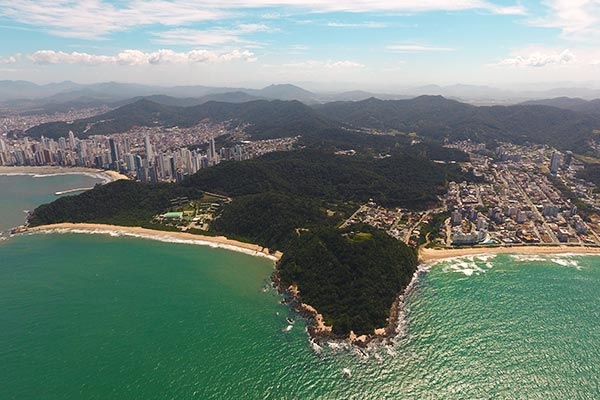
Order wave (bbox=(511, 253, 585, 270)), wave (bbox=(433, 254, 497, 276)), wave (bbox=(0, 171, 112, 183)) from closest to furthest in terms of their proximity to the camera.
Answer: wave (bbox=(433, 254, 497, 276))
wave (bbox=(511, 253, 585, 270))
wave (bbox=(0, 171, 112, 183))

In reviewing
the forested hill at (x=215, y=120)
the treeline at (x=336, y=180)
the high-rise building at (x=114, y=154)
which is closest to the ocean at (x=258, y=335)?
the treeline at (x=336, y=180)

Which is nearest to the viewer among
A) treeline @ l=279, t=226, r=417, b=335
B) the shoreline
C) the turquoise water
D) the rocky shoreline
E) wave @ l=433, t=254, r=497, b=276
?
the rocky shoreline

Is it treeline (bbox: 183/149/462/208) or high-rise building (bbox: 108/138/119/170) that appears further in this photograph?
high-rise building (bbox: 108/138/119/170)

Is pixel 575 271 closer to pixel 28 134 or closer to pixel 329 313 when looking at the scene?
pixel 329 313

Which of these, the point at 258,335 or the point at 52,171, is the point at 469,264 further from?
the point at 52,171

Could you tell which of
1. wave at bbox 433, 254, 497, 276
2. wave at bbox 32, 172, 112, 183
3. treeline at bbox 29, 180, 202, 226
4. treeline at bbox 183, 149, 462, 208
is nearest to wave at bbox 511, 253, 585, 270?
wave at bbox 433, 254, 497, 276

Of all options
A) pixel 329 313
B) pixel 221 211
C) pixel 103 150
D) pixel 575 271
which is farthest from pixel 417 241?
pixel 103 150

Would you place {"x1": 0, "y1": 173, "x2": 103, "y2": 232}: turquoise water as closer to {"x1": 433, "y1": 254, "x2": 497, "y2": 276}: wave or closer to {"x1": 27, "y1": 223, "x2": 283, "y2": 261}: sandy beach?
{"x1": 27, "y1": 223, "x2": 283, "y2": 261}: sandy beach

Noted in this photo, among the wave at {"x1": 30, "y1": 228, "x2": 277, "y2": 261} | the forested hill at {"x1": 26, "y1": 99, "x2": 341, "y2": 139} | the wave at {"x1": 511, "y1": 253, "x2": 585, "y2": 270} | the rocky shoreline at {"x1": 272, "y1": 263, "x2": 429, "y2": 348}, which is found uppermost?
the forested hill at {"x1": 26, "y1": 99, "x2": 341, "y2": 139}

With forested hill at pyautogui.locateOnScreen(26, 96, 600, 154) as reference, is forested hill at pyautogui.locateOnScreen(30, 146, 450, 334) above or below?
below
